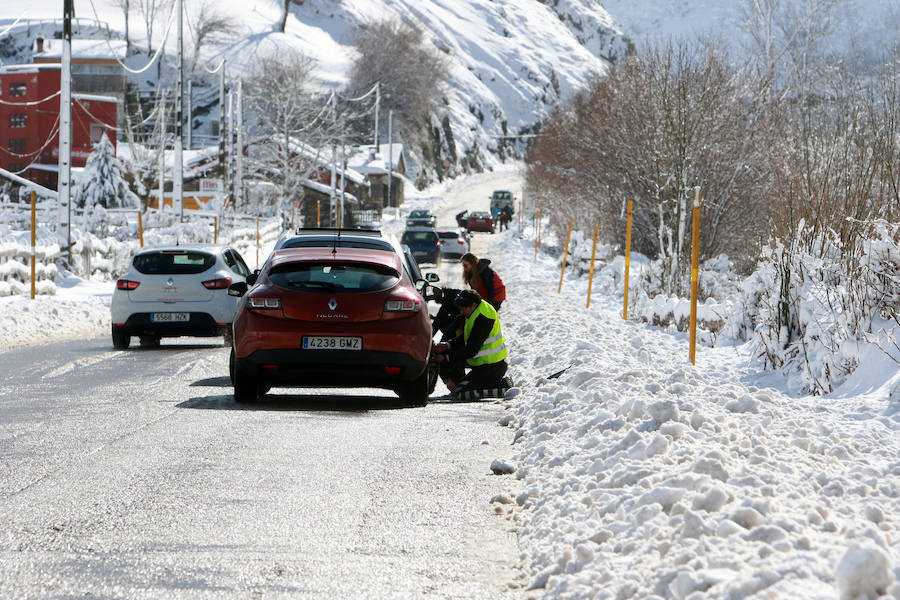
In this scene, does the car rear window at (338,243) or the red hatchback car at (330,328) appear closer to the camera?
the red hatchback car at (330,328)

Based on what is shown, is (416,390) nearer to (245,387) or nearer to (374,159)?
(245,387)

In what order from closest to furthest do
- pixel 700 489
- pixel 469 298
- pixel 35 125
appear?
pixel 700 489, pixel 469 298, pixel 35 125

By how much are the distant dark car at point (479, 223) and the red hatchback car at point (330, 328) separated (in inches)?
2411

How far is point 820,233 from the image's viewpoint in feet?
39.8

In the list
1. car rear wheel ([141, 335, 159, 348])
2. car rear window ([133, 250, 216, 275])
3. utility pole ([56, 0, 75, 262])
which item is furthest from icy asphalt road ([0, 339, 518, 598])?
utility pole ([56, 0, 75, 262])

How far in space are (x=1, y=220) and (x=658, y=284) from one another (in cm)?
3561

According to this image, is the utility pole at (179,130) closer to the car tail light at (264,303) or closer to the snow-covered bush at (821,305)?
the snow-covered bush at (821,305)

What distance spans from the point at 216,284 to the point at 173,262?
820 mm

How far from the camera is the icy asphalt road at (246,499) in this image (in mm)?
4871

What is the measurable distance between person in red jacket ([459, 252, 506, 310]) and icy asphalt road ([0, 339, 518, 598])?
4.30 m

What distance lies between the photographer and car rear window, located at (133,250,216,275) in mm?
17125

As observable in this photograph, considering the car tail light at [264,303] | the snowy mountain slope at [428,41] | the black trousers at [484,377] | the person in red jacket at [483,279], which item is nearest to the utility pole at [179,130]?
the person in red jacket at [483,279]

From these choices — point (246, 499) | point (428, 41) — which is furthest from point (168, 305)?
point (428, 41)

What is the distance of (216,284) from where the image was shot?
55.9 ft
